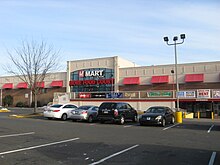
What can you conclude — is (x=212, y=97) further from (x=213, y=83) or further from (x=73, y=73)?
(x=73, y=73)

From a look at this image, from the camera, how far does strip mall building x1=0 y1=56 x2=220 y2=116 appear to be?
117ft

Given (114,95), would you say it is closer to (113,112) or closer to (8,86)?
(113,112)

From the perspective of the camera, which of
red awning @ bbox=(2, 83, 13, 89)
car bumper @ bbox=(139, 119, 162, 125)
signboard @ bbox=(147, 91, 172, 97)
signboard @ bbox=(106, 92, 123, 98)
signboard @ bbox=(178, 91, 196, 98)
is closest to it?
car bumper @ bbox=(139, 119, 162, 125)

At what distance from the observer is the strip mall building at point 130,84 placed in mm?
35781

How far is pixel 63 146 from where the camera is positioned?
9.83 meters

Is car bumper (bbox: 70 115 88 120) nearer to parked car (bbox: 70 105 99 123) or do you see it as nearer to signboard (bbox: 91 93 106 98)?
parked car (bbox: 70 105 99 123)

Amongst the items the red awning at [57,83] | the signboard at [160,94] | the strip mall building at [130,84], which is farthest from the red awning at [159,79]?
the red awning at [57,83]

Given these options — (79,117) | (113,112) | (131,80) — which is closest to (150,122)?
(113,112)

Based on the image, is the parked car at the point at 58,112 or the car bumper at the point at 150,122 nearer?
the car bumper at the point at 150,122

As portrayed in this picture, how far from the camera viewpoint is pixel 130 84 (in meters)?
50.3

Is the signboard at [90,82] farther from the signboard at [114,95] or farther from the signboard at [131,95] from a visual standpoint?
the signboard at [131,95]

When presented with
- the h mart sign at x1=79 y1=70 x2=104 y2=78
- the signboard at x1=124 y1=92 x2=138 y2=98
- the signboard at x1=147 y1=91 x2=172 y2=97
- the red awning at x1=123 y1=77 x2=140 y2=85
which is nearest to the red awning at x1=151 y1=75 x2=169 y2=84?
the red awning at x1=123 y1=77 x2=140 y2=85

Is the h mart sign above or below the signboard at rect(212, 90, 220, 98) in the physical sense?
above

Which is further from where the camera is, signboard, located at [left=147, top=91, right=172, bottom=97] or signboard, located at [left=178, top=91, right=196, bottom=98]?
signboard, located at [left=147, top=91, right=172, bottom=97]
